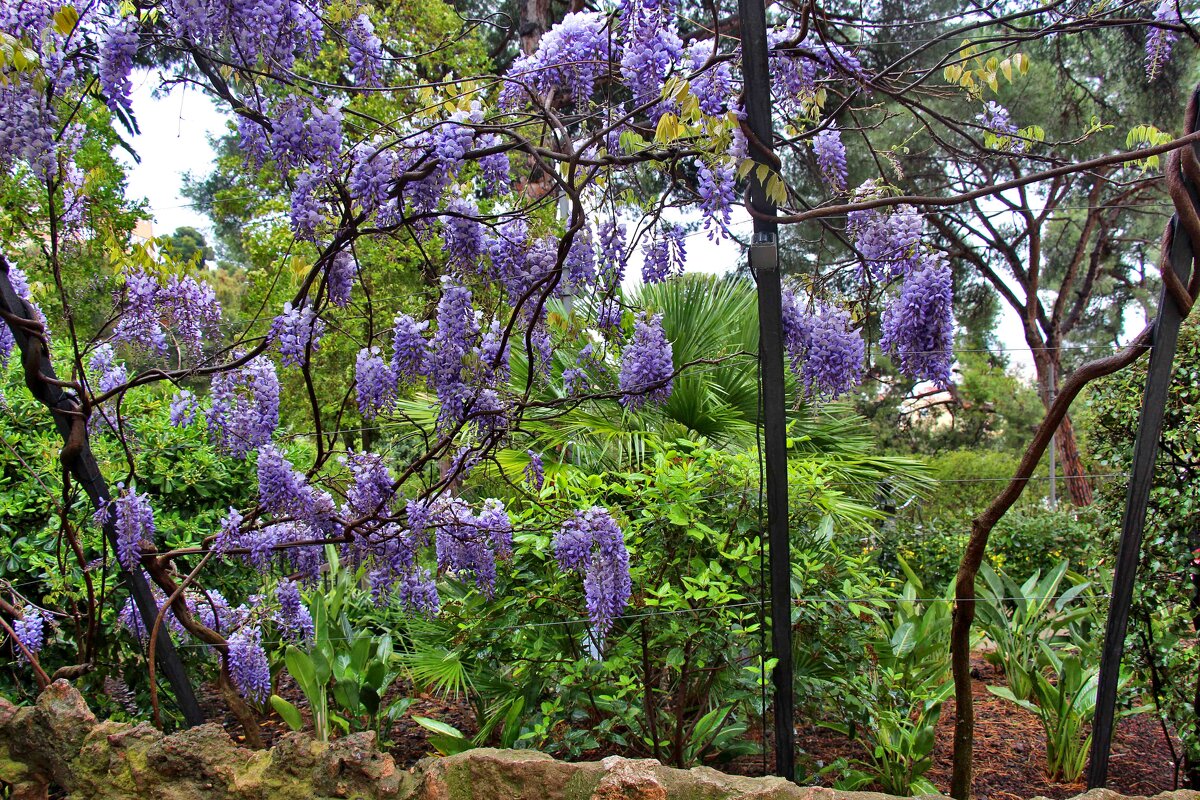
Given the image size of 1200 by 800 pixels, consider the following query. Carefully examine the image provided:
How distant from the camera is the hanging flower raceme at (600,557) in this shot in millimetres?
2533

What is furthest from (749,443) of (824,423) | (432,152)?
(432,152)

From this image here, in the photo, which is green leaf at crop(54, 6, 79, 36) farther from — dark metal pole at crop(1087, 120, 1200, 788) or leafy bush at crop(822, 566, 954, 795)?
leafy bush at crop(822, 566, 954, 795)

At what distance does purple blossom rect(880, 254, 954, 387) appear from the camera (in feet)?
7.30

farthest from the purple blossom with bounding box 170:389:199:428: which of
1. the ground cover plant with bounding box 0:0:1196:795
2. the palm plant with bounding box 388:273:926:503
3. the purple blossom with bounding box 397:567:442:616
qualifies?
the palm plant with bounding box 388:273:926:503

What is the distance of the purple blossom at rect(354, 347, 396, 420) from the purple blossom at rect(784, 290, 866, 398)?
1098mm

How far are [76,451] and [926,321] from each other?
230 cm

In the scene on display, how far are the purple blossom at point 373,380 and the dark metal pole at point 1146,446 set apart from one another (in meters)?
1.85

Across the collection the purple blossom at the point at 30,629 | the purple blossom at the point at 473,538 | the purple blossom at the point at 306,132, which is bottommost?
the purple blossom at the point at 30,629

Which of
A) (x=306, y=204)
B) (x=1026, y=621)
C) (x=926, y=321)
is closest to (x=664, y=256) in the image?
(x=926, y=321)

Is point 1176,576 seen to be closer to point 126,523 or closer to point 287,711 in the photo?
point 287,711

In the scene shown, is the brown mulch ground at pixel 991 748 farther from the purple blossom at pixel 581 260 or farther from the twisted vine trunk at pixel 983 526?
the purple blossom at pixel 581 260

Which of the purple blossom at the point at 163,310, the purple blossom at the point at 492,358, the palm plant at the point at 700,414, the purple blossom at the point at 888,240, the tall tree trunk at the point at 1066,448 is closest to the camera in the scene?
the purple blossom at the point at 888,240

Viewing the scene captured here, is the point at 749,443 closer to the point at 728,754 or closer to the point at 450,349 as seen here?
the point at 728,754

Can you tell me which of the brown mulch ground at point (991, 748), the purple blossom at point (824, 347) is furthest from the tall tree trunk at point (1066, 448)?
the purple blossom at point (824, 347)
